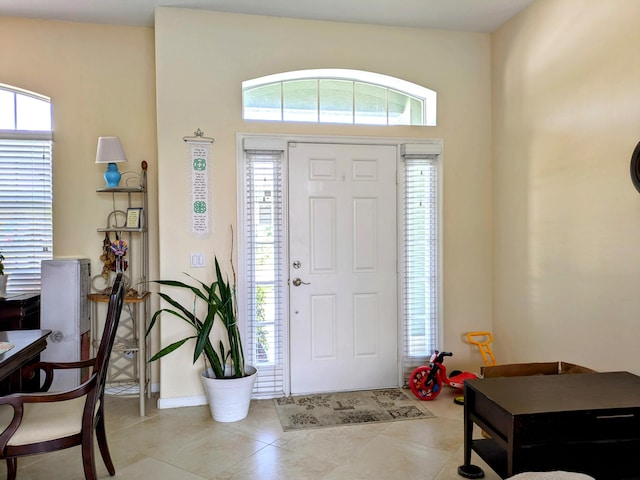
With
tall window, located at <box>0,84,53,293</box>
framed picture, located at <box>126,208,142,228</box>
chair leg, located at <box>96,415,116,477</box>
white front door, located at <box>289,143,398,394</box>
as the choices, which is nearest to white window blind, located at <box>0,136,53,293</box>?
tall window, located at <box>0,84,53,293</box>

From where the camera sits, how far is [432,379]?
3680mm

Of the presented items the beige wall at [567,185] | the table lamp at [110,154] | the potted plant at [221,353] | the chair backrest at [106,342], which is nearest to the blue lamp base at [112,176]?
the table lamp at [110,154]

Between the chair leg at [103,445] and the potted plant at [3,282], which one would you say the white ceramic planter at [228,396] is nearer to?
the chair leg at [103,445]

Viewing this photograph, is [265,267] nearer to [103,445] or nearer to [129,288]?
[129,288]

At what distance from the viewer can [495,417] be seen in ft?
7.09

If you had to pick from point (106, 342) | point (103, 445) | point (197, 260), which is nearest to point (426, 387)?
point (197, 260)

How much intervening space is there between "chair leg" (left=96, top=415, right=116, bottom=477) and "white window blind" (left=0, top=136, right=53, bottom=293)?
1.87 metres

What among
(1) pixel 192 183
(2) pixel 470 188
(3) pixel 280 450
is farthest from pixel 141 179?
(2) pixel 470 188

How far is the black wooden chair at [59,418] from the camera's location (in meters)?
2.01

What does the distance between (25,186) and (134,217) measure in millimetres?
972

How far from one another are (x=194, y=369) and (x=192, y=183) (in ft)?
4.81

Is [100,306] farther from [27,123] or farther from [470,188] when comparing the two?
[470,188]

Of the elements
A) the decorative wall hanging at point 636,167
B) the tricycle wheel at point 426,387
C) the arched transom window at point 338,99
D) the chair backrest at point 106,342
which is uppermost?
the arched transom window at point 338,99

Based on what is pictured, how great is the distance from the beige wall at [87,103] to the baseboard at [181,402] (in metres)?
1.06
